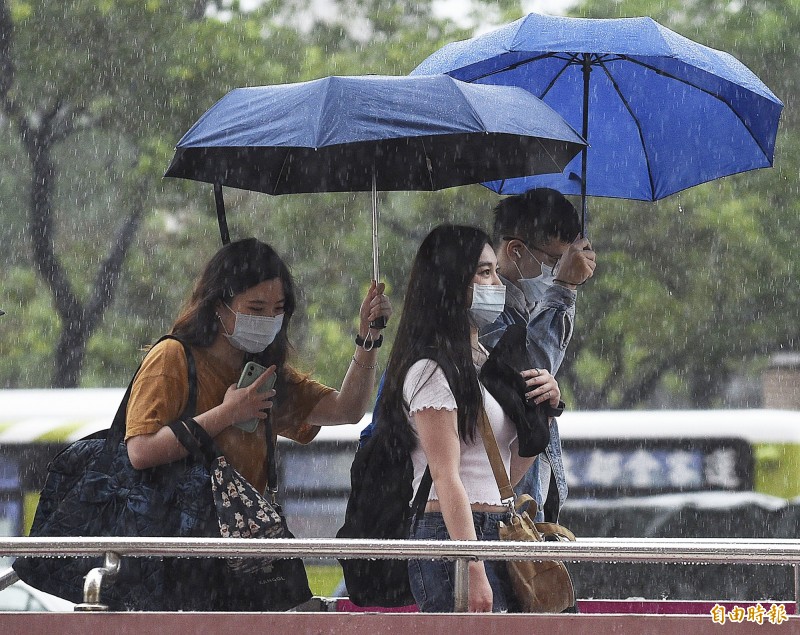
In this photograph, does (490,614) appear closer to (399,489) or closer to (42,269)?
(399,489)

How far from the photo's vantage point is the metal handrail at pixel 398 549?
113 inches

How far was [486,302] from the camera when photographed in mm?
3531

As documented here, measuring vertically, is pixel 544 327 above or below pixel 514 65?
below

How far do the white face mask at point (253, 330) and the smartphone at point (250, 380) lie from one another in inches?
2.3

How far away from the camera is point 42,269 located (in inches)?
598

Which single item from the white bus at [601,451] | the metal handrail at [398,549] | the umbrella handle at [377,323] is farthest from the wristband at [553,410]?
the white bus at [601,451]

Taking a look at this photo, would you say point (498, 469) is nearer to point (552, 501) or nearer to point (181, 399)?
point (552, 501)

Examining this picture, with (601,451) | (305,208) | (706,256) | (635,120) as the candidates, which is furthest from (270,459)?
(706,256)

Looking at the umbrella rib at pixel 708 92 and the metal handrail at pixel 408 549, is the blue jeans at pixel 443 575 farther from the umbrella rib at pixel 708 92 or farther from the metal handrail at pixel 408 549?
the umbrella rib at pixel 708 92

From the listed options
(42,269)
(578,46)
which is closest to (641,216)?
(42,269)

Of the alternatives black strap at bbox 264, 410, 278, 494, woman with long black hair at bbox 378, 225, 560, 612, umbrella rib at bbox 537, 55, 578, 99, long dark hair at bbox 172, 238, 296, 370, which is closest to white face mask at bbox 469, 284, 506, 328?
woman with long black hair at bbox 378, 225, 560, 612

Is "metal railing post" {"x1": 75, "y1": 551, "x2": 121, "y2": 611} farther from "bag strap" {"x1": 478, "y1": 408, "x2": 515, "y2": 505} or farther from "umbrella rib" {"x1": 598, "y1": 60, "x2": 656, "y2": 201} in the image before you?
"umbrella rib" {"x1": 598, "y1": 60, "x2": 656, "y2": 201}

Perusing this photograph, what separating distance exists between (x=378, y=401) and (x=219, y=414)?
17.7 inches

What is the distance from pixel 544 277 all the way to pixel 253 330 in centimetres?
100
